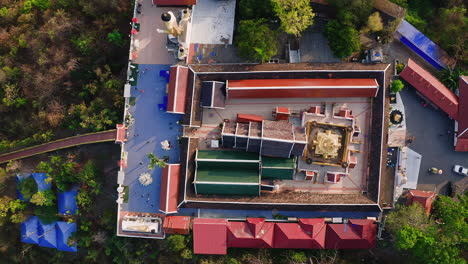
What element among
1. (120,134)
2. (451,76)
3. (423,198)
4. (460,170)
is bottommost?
(423,198)

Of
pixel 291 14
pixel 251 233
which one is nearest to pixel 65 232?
pixel 251 233

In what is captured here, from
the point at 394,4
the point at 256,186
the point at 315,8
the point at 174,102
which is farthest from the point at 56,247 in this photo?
the point at 394,4

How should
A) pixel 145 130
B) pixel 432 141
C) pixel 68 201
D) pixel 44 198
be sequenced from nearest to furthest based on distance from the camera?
1. pixel 432 141
2. pixel 145 130
3. pixel 44 198
4. pixel 68 201

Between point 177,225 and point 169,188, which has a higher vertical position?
point 169,188

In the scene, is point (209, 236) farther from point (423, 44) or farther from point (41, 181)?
point (423, 44)

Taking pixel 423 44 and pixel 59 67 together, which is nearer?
pixel 423 44

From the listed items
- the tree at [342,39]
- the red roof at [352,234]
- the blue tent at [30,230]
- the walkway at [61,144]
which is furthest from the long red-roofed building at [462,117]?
the blue tent at [30,230]

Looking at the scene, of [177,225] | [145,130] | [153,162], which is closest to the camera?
[177,225]

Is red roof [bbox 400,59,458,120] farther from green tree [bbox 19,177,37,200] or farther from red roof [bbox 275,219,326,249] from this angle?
green tree [bbox 19,177,37,200]
